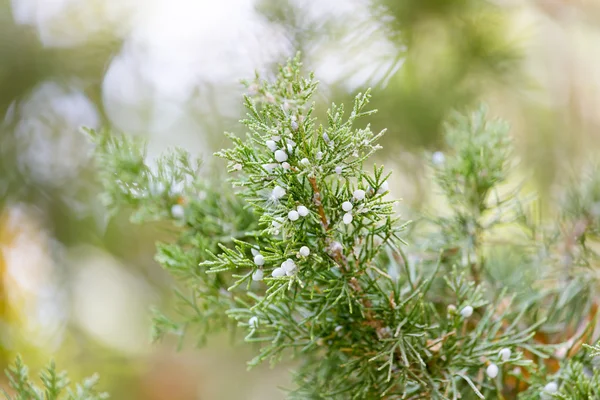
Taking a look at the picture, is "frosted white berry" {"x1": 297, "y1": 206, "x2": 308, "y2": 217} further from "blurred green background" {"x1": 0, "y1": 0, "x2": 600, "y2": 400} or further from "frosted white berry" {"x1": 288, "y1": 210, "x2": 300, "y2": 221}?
"blurred green background" {"x1": 0, "y1": 0, "x2": 600, "y2": 400}

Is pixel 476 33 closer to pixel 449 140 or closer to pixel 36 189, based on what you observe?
pixel 449 140

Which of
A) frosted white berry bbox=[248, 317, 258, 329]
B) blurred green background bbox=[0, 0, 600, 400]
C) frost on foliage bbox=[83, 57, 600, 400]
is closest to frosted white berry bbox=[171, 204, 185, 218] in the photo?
frost on foliage bbox=[83, 57, 600, 400]

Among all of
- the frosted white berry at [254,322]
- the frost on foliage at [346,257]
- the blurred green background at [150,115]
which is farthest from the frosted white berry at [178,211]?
the blurred green background at [150,115]

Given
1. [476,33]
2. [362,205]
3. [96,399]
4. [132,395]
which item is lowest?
[132,395]

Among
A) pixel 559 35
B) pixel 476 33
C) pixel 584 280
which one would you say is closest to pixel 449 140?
pixel 584 280

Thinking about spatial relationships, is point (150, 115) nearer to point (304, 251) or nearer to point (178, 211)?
point (178, 211)

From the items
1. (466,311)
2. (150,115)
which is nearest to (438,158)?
(466,311)
